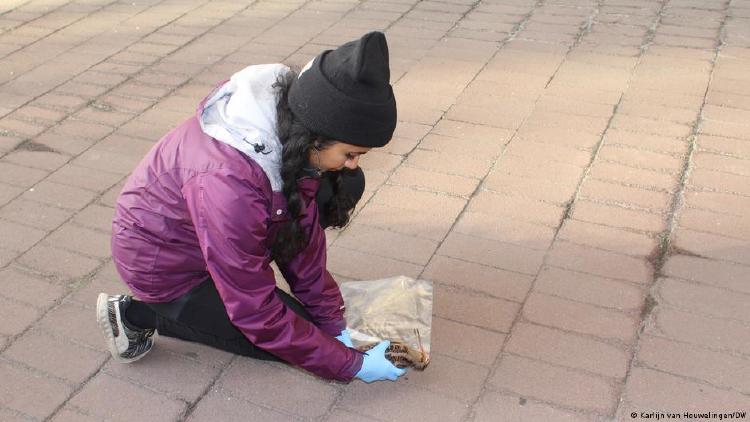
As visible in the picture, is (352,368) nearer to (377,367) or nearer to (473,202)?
(377,367)

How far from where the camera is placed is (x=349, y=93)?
1.81 m

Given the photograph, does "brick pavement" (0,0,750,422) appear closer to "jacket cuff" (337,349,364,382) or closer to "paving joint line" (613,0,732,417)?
"paving joint line" (613,0,732,417)

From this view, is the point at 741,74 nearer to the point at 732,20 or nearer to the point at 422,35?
the point at 732,20

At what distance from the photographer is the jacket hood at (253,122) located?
75.2 inches

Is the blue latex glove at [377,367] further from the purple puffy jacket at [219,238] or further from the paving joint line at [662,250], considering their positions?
the paving joint line at [662,250]

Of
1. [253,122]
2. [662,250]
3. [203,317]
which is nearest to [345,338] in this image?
[203,317]

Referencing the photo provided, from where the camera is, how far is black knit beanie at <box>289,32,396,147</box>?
5.86ft

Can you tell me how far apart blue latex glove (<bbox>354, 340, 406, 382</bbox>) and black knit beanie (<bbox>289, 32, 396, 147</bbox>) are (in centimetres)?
65

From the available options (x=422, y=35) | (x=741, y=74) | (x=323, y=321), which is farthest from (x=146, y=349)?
(x=741, y=74)

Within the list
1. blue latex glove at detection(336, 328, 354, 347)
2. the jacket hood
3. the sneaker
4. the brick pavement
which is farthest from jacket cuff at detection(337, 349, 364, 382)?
the sneaker

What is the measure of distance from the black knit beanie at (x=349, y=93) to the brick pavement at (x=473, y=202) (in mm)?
849

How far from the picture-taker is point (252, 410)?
2246 millimetres

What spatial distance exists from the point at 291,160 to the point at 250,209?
0.50 ft

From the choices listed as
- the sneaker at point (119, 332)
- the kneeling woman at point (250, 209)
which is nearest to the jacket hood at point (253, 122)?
the kneeling woman at point (250, 209)
